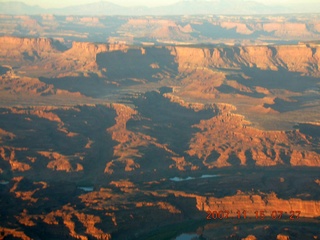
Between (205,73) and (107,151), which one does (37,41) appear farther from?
(107,151)

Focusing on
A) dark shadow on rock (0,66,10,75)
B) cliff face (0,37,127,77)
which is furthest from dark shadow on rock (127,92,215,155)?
dark shadow on rock (0,66,10,75)

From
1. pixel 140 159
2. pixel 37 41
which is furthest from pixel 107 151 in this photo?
pixel 37 41

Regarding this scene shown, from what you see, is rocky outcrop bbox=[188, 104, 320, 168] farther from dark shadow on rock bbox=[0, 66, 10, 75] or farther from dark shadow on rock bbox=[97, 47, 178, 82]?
dark shadow on rock bbox=[0, 66, 10, 75]

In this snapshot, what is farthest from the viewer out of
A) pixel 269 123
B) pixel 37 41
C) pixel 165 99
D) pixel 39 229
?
pixel 37 41

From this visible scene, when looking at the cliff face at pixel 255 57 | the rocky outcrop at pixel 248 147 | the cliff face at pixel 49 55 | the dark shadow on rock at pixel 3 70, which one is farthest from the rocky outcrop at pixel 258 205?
the dark shadow on rock at pixel 3 70

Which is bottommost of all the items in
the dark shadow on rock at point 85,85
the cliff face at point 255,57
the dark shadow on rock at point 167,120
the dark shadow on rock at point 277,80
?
the dark shadow on rock at point 167,120
